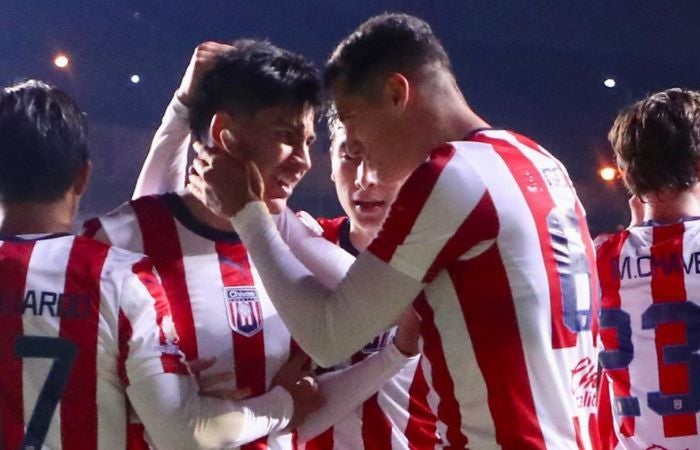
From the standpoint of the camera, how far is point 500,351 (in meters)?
1.12

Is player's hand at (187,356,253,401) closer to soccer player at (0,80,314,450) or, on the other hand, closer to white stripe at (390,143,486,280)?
soccer player at (0,80,314,450)

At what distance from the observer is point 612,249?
1893 mm

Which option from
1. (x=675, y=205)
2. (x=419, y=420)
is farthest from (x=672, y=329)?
(x=419, y=420)

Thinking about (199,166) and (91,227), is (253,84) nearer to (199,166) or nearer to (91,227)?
(199,166)

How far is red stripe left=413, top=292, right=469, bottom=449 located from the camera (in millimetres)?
1164

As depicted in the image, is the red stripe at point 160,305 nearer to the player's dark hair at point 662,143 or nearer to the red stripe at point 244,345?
the red stripe at point 244,345

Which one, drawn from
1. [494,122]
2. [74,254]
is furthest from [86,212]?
[74,254]

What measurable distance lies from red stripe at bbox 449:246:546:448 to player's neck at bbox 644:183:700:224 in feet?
2.82

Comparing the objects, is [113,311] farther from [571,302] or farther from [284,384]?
[571,302]

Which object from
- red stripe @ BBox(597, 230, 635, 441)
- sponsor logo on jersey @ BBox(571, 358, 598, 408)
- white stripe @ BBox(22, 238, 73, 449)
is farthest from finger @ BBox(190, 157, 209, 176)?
red stripe @ BBox(597, 230, 635, 441)

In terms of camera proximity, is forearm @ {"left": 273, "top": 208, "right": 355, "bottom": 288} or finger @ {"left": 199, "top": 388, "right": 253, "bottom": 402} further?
forearm @ {"left": 273, "top": 208, "right": 355, "bottom": 288}

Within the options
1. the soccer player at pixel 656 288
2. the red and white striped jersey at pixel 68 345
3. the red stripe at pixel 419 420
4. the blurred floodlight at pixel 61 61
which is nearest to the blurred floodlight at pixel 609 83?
the blurred floodlight at pixel 61 61

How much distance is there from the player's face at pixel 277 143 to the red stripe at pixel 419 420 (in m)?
0.40

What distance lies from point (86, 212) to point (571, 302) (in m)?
4.52
